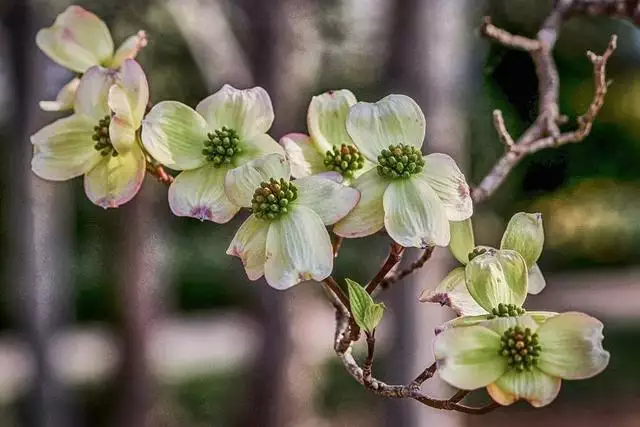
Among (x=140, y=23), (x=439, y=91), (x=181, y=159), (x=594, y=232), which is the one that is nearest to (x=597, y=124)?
(x=594, y=232)

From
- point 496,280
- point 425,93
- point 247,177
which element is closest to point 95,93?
point 247,177

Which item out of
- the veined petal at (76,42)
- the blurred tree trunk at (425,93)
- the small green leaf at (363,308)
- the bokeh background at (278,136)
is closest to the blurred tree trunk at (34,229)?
the bokeh background at (278,136)

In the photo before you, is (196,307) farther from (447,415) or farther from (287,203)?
(287,203)

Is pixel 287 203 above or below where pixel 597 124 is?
above

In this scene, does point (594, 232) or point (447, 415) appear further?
point (594, 232)

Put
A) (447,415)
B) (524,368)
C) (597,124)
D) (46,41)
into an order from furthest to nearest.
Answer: (597,124) → (447,415) → (46,41) → (524,368)

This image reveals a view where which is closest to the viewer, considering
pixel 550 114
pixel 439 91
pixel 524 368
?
pixel 524 368
